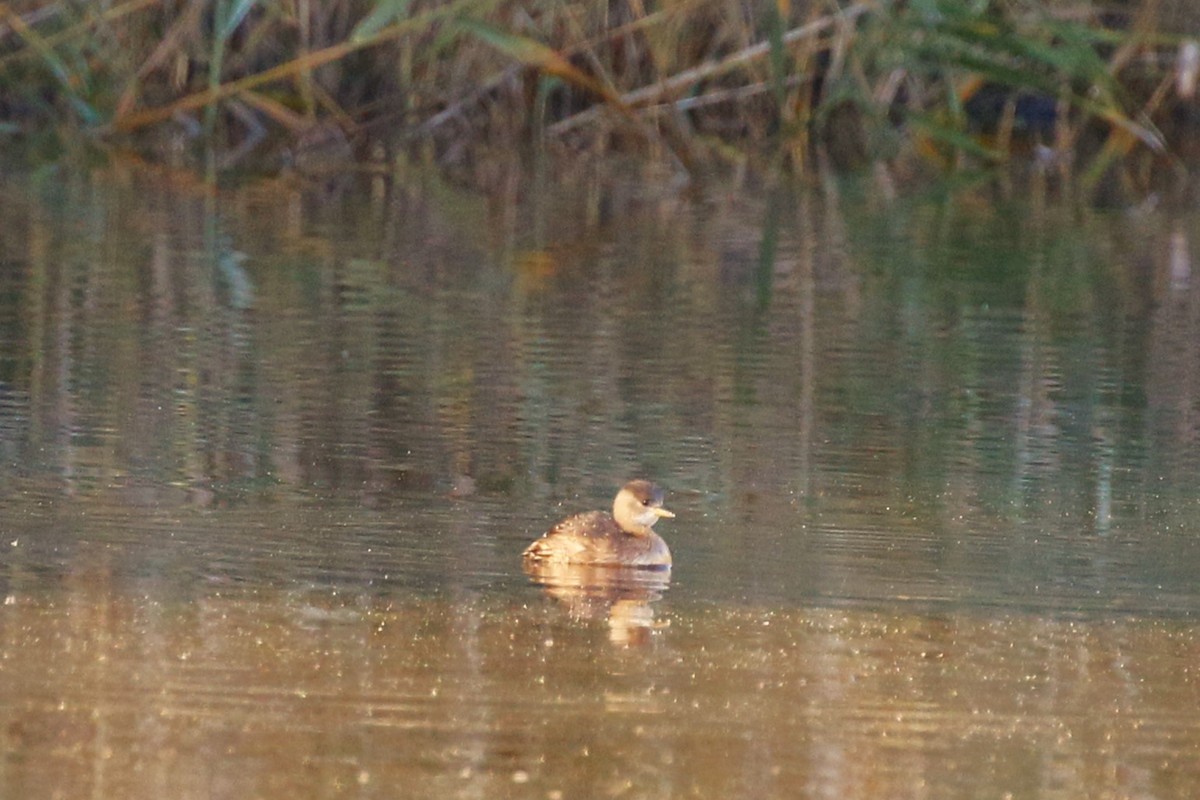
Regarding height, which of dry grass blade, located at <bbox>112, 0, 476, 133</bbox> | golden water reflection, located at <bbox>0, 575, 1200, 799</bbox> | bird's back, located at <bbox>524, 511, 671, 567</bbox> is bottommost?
golden water reflection, located at <bbox>0, 575, 1200, 799</bbox>

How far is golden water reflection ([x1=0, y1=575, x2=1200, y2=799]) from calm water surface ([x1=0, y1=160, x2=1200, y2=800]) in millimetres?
12

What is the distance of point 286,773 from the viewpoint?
413 centimetres

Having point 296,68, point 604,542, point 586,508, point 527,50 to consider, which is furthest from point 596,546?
point 296,68

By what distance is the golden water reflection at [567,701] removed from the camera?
165 inches

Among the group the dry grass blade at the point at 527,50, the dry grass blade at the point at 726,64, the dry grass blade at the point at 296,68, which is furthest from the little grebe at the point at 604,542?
the dry grass blade at the point at 726,64

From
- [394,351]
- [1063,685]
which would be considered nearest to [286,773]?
[1063,685]

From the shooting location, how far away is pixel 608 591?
576 cm

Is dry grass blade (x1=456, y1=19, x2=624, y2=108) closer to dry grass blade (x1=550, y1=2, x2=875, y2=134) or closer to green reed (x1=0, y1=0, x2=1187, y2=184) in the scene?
green reed (x1=0, y1=0, x2=1187, y2=184)

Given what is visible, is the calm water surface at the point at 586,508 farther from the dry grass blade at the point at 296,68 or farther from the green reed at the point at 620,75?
the green reed at the point at 620,75

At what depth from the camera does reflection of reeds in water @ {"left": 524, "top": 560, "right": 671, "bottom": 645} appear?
544 cm

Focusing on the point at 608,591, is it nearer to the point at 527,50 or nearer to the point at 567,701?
the point at 567,701

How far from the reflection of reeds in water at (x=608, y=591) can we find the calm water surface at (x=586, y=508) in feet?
0.06

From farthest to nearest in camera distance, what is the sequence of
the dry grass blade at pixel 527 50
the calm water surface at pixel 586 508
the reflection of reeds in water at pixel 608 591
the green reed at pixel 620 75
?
the green reed at pixel 620 75 < the dry grass blade at pixel 527 50 < the reflection of reeds in water at pixel 608 591 < the calm water surface at pixel 586 508

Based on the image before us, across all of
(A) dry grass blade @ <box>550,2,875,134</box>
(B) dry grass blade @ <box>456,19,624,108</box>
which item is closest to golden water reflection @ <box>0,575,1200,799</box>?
(B) dry grass blade @ <box>456,19,624,108</box>
